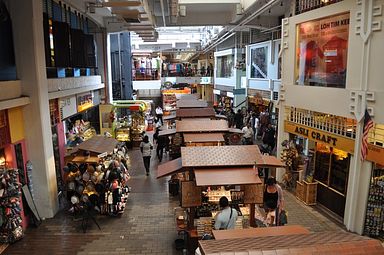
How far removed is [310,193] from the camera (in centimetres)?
1076

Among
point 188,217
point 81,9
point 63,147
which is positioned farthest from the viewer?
point 81,9

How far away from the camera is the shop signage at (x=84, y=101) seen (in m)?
14.2

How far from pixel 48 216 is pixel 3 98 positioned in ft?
11.7

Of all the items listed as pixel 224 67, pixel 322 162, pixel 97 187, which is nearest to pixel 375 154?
pixel 322 162

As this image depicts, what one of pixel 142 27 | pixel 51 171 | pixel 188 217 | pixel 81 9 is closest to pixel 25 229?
pixel 51 171

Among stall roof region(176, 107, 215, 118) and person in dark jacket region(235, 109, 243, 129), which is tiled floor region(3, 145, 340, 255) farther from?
person in dark jacket region(235, 109, 243, 129)

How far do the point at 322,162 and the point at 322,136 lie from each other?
3.34 feet

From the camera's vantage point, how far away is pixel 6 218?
8086 mm

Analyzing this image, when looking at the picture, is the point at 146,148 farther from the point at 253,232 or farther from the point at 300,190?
the point at 253,232

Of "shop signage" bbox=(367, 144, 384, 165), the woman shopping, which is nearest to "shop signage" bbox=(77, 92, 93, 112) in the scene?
the woman shopping

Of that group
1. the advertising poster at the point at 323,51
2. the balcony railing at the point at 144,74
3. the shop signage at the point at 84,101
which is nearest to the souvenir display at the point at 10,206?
the shop signage at the point at 84,101

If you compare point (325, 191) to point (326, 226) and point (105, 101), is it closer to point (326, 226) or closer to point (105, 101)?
point (326, 226)

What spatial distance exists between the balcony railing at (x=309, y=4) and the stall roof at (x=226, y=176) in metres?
5.50

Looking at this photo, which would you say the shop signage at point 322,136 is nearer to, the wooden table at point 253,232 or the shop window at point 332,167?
the shop window at point 332,167
